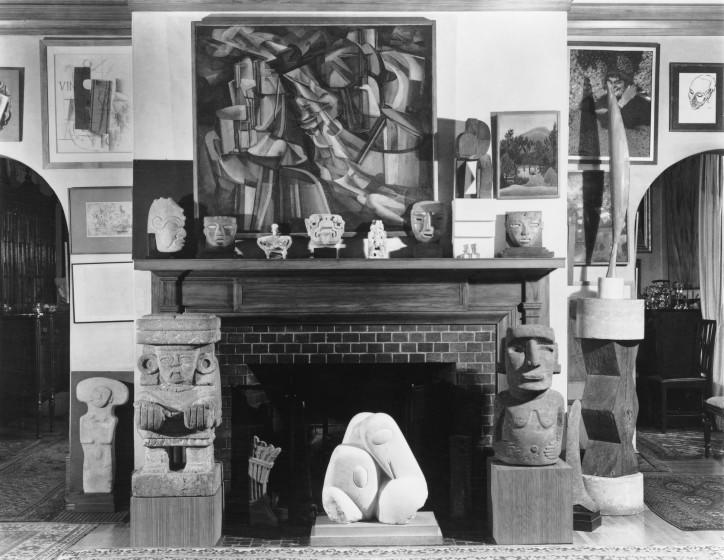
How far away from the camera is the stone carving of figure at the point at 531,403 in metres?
3.96

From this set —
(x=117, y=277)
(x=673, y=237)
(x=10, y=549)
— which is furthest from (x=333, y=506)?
(x=673, y=237)

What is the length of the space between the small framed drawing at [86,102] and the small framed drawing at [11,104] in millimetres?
170

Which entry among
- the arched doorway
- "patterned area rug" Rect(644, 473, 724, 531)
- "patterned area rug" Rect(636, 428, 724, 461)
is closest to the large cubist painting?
"patterned area rug" Rect(644, 473, 724, 531)

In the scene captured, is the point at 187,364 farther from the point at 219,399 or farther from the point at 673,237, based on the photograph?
the point at 673,237

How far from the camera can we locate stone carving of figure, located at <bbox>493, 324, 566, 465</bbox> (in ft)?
13.0

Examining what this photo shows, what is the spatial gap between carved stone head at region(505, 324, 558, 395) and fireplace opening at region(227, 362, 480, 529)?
657 millimetres

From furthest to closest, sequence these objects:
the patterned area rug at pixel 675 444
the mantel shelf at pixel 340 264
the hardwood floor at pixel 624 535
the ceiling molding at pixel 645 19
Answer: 1. the patterned area rug at pixel 675 444
2. the ceiling molding at pixel 645 19
3. the mantel shelf at pixel 340 264
4. the hardwood floor at pixel 624 535

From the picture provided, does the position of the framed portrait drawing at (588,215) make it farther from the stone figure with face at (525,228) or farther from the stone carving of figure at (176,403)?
the stone carving of figure at (176,403)

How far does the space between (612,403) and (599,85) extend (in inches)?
84.7

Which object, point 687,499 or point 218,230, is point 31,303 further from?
point 687,499

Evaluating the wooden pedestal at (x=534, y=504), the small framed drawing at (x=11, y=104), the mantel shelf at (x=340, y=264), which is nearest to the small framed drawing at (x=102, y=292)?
the mantel shelf at (x=340, y=264)

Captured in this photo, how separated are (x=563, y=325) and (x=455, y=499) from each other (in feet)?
4.20

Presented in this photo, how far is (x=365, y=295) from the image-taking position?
4.54m

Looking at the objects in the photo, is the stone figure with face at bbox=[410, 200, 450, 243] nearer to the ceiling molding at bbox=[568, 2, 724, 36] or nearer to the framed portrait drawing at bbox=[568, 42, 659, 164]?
the framed portrait drawing at bbox=[568, 42, 659, 164]
